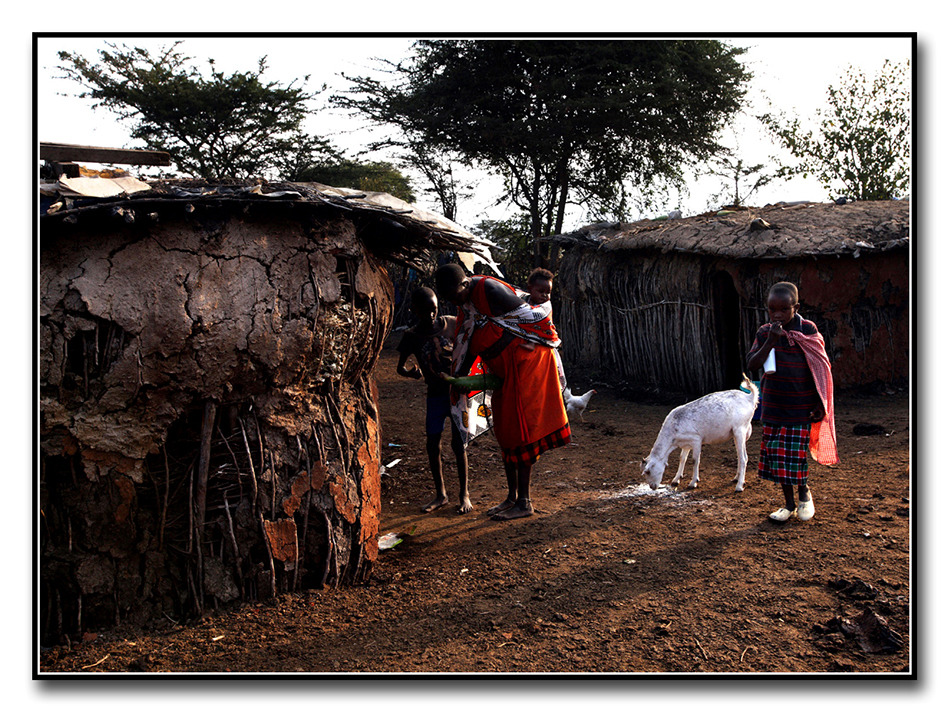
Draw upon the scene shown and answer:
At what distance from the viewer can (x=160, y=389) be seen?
339cm

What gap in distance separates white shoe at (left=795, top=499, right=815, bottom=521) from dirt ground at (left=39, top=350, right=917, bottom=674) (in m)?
0.08

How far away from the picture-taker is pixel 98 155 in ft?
14.4

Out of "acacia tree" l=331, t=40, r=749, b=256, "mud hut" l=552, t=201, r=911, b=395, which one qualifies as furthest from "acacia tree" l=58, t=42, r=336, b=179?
"mud hut" l=552, t=201, r=911, b=395

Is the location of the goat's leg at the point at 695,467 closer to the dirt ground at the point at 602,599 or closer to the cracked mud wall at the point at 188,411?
the dirt ground at the point at 602,599

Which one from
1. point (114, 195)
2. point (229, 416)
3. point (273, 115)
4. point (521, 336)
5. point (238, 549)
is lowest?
point (238, 549)

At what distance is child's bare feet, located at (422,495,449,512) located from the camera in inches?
211

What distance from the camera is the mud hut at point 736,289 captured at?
855 centimetres

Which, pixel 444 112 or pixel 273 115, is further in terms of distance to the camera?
pixel 273 115

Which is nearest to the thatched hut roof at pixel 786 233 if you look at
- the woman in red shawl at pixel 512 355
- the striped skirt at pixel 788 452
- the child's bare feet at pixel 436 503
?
the striped skirt at pixel 788 452

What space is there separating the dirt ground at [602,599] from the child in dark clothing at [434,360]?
0.45 meters

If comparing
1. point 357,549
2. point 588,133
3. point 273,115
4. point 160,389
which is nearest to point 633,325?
point 588,133
